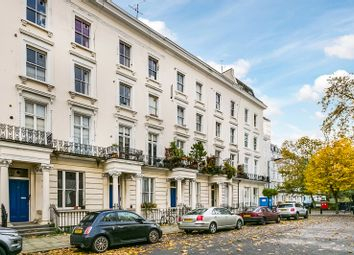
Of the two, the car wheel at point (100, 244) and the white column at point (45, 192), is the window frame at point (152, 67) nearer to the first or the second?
the white column at point (45, 192)

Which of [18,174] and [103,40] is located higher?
[103,40]

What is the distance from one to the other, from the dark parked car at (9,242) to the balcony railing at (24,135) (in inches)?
281

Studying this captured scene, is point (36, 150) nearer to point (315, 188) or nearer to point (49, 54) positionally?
point (49, 54)

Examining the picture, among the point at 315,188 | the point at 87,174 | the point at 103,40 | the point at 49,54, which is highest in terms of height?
the point at 103,40

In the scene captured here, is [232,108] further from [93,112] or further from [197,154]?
[93,112]

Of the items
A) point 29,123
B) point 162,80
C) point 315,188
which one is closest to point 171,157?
point 162,80

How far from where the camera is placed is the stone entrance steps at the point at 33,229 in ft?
58.9

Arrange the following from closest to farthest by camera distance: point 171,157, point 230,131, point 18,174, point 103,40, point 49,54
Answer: point 18,174
point 49,54
point 103,40
point 171,157
point 230,131

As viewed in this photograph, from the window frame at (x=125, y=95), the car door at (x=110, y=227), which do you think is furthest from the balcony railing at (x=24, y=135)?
the window frame at (x=125, y=95)

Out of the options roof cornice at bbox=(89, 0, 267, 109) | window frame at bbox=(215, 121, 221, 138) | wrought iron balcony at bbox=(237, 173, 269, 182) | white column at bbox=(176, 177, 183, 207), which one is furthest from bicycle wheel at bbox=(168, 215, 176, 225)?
wrought iron balcony at bbox=(237, 173, 269, 182)

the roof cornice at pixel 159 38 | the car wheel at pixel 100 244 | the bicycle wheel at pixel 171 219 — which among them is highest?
the roof cornice at pixel 159 38

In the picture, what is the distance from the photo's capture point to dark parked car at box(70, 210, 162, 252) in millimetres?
14250

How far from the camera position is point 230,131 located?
4200 centimetres

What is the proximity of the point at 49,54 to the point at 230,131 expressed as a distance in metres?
24.4
